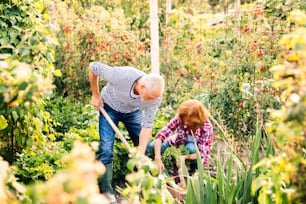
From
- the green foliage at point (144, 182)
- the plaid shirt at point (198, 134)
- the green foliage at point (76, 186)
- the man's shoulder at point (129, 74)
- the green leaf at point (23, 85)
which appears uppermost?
the green leaf at point (23, 85)

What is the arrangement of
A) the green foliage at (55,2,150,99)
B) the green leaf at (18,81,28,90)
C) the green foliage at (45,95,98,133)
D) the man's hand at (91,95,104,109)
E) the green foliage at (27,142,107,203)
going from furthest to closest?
1. the green foliage at (55,2,150,99)
2. the green foliage at (45,95,98,133)
3. the man's hand at (91,95,104,109)
4. the green leaf at (18,81,28,90)
5. the green foliage at (27,142,107,203)

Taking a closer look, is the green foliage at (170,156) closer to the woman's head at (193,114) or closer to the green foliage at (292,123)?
the woman's head at (193,114)

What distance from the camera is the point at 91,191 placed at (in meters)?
1.54

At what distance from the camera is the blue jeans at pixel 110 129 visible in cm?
490

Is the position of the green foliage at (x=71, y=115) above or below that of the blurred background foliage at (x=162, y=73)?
below

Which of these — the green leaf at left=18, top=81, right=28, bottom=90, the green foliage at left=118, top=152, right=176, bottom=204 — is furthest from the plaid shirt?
the green leaf at left=18, top=81, right=28, bottom=90

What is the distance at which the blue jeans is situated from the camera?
4.90 m

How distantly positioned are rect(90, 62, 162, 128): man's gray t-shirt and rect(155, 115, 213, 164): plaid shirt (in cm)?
28

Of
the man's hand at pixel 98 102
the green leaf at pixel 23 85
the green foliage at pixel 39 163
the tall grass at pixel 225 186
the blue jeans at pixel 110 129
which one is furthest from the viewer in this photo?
the man's hand at pixel 98 102

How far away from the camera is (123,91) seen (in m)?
4.82

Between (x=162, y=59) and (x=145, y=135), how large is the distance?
10.5 ft

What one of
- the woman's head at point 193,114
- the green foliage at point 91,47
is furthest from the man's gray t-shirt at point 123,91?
the green foliage at point 91,47

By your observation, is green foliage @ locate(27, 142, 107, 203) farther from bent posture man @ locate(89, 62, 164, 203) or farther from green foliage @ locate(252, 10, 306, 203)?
bent posture man @ locate(89, 62, 164, 203)

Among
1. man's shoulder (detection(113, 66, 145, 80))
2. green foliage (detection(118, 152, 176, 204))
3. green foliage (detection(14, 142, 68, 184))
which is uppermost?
green foliage (detection(118, 152, 176, 204))
